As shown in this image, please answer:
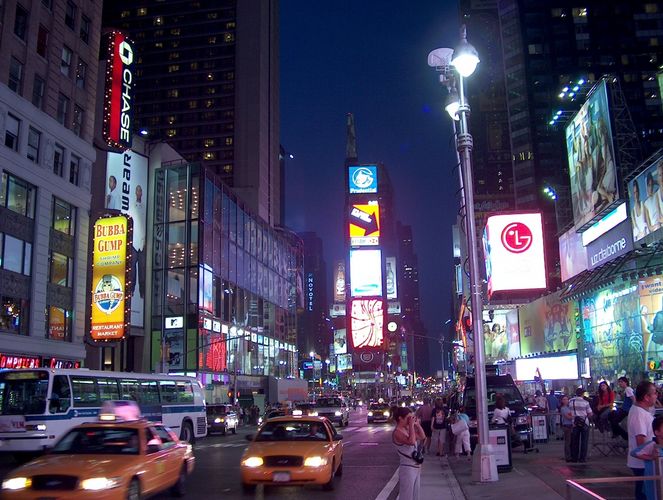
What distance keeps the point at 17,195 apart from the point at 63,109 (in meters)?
7.52

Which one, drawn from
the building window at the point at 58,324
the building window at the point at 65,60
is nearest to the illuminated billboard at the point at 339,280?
the building window at the point at 58,324

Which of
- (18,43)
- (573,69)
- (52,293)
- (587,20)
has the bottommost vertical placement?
(52,293)

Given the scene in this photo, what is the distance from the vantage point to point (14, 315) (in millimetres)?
35031

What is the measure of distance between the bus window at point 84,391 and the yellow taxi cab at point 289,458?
30.8 feet

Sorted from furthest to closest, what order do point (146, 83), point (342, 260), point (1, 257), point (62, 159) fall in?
point (342, 260) < point (146, 83) < point (62, 159) < point (1, 257)

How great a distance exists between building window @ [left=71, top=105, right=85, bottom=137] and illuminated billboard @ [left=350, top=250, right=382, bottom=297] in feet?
190

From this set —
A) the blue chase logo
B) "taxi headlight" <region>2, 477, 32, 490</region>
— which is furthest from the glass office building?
"taxi headlight" <region>2, 477, 32, 490</region>

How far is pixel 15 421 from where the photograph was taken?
760 inches

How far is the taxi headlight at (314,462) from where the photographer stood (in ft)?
41.9

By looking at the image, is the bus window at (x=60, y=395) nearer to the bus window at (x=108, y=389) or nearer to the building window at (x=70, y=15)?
the bus window at (x=108, y=389)

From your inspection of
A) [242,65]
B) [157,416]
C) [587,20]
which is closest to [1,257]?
[157,416]

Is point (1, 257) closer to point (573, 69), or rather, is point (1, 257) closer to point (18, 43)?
point (18, 43)

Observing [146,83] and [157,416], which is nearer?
[157,416]

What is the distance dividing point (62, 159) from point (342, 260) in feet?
360
